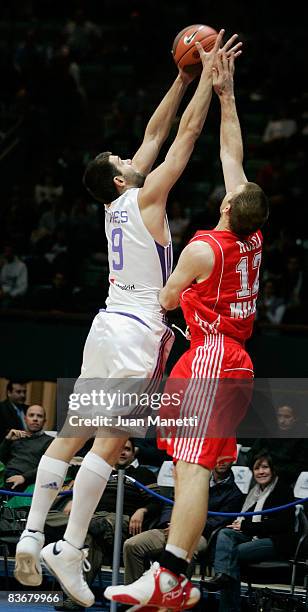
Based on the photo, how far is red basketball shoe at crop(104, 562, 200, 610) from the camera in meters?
5.63

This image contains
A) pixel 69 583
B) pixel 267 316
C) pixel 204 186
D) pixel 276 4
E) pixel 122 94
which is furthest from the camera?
pixel 276 4

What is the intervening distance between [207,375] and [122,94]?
12.5 m

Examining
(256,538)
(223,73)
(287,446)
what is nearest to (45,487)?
(223,73)

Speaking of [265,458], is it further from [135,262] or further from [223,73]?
[223,73]

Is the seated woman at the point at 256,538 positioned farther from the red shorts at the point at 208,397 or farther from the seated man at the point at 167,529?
the red shorts at the point at 208,397

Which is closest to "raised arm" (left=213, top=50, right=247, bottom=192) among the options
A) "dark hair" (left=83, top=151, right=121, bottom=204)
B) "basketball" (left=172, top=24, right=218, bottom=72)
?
"basketball" (left=172, top=24, right=218, bottom=72)

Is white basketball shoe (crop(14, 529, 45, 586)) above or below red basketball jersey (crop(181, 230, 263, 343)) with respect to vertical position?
below

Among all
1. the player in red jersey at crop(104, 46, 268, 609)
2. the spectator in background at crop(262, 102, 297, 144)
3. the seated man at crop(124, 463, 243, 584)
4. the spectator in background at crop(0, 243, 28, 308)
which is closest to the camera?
the player in red jersey at crop(104, 46, 268, 609)

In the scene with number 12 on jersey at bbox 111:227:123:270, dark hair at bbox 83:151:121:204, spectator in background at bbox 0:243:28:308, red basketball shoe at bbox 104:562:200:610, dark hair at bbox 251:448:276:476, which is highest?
spectator in background at bbox 0:243:28:308

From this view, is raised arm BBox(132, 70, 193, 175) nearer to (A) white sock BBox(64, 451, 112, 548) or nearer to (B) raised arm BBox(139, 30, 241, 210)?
(B) raised arm BBox(139, 30, 241, 210)

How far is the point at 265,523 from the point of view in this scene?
30.4ft

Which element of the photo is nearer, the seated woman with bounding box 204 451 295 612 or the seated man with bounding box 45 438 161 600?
the seated woman with bounding box 204 451 295 612

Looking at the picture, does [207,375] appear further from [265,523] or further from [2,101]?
[2,101]

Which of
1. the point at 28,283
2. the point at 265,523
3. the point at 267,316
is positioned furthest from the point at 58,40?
the point at 265,523
